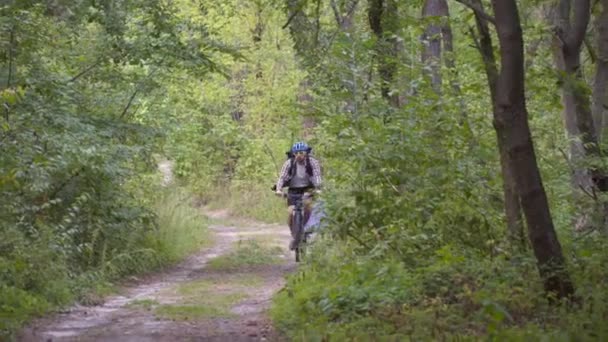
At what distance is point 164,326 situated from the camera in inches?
373

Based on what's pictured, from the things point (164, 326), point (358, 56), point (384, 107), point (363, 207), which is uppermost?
point (358, 56)

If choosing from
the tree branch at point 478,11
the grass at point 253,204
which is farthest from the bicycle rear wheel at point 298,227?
the grass at point 253,204

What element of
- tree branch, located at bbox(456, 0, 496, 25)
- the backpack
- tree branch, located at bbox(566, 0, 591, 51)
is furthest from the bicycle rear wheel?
tree branch, located at bbox(456, 0, 496, 25)

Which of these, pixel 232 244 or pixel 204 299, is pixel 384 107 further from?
pixel 232 244

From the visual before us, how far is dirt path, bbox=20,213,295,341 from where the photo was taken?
898 cm

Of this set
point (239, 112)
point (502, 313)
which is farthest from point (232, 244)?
point (239, 112)

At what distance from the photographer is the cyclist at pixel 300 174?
15.4 m

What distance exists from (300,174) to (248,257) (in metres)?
2.16

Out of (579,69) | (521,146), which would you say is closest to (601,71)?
(579,69)

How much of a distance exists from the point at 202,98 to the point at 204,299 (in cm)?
2427

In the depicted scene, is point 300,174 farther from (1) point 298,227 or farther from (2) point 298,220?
(1) point 298,227

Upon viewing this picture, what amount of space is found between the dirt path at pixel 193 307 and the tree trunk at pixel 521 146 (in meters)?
2.54

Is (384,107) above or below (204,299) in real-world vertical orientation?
above

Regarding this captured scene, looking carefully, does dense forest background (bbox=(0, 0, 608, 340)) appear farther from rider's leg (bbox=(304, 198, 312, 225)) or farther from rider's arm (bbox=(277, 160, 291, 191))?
rider's leg (bbox=(304, 198, 312, 225))
